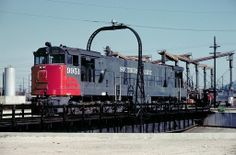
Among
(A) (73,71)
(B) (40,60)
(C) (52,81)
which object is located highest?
(B) (40,60)

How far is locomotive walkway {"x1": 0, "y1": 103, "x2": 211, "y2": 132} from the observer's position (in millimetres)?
18641

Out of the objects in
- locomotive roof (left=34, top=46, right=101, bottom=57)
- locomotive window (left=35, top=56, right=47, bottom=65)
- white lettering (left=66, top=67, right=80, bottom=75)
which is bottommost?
white lettering (left=66, top=67, right=80, bottom=75)

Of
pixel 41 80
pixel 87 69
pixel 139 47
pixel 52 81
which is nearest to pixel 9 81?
pixel 87 69

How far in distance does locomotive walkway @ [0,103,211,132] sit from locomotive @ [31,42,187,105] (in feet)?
4.32

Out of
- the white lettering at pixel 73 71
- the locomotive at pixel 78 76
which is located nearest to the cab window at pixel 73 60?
the locomotive at pixel 78 76

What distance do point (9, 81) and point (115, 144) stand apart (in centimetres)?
4380

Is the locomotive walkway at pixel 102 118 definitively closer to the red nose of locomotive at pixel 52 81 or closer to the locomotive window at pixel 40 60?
the red nose of locomotive at pixel 52 81

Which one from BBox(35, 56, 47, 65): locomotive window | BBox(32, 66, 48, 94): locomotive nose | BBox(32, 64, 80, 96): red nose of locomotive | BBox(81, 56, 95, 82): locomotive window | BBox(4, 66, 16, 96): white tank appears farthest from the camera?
BBox(4, 66, 16, 96): white tank

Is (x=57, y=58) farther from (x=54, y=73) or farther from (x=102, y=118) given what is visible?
(x=102, y=118)

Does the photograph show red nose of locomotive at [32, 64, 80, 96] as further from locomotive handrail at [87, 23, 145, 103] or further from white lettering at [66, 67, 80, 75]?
locomotive handrail at [87, 23, 145, 103]

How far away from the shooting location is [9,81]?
2250 inches

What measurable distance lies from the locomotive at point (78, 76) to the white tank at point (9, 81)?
27.2 m

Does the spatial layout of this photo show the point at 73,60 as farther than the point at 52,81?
Yes

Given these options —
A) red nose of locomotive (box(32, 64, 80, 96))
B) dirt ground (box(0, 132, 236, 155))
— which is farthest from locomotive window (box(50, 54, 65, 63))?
dirt ground (box(0, 132, 236, 155))
